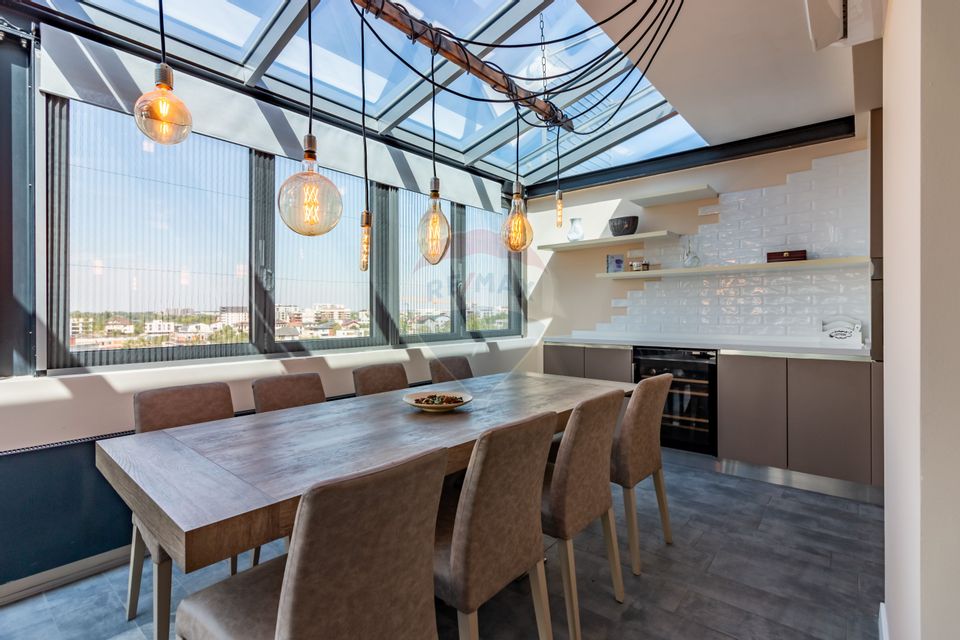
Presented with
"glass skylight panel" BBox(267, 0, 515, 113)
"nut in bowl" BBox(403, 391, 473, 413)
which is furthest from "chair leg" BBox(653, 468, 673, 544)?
"glass skylight panel" BBox(267, 0, 515, 113)

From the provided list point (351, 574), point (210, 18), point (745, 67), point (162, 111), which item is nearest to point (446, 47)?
point (162, 111)

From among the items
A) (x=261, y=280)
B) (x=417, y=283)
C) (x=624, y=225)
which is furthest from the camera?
(x=624, y=225)

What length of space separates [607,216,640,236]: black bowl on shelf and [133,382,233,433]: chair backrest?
3.60 m

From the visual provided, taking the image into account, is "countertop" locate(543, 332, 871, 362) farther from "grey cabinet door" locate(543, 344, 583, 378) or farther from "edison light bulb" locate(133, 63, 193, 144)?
"edison light bulb" locate(133, 63, 193, 144)

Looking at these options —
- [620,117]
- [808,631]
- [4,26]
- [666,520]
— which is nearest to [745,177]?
[620,117]

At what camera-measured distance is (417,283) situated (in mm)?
4180

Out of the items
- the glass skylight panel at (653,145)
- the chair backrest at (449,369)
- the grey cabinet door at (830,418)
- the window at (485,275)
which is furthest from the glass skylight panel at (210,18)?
the grey cabinet door at (830,418)

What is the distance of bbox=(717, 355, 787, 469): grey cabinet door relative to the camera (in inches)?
130

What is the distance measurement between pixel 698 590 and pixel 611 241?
122 inches

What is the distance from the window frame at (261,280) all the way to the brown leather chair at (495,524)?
6.88 ft

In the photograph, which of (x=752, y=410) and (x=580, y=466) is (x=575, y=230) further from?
(x=580, y=466)

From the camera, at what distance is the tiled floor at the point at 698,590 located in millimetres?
1820

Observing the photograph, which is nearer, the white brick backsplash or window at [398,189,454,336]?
the white brick backsplash

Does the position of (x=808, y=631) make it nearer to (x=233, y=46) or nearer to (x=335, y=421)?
(x=335, y=421)
